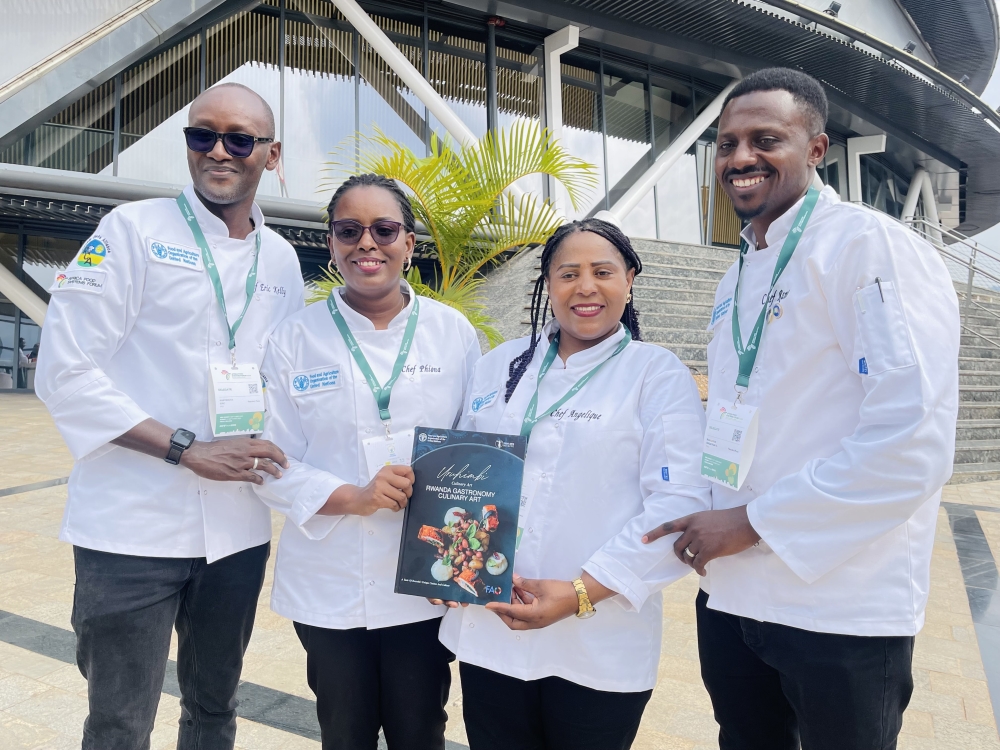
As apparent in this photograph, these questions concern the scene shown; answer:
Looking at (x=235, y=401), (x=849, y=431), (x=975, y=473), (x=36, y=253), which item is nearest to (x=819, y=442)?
(x=849, y=431)

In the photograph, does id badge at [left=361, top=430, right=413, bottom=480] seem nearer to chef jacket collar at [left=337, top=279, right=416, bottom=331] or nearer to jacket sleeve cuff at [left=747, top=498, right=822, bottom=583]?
chef jacket collar at [left=337, top=279, right=416, bottom=331]

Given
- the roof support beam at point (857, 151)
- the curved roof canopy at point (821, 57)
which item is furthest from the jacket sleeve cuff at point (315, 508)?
the roof support beam at point (857, 151)

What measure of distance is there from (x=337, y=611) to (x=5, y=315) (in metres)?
19.9

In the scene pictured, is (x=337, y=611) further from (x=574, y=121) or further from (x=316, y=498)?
(x=574, y=121)

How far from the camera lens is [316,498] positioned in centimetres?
199

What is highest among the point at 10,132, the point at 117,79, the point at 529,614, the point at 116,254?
the point at 117,79

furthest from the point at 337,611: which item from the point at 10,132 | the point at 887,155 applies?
the point at 887,155

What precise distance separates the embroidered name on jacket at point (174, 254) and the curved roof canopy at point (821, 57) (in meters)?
12.5

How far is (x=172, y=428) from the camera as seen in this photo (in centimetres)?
214

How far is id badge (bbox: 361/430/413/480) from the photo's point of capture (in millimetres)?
2062

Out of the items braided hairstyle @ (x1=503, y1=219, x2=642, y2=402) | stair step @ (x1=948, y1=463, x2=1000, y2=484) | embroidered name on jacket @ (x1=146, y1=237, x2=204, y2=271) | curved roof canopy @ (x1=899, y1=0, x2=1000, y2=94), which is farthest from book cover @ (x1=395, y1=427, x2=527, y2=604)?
curved roof canopy @ (x1=899, y1=0, x2=1000, y2=94)

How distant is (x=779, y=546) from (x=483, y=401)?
0.89 metres

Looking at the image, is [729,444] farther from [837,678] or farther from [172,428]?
[172,428]

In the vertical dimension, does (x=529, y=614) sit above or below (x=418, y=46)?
below
